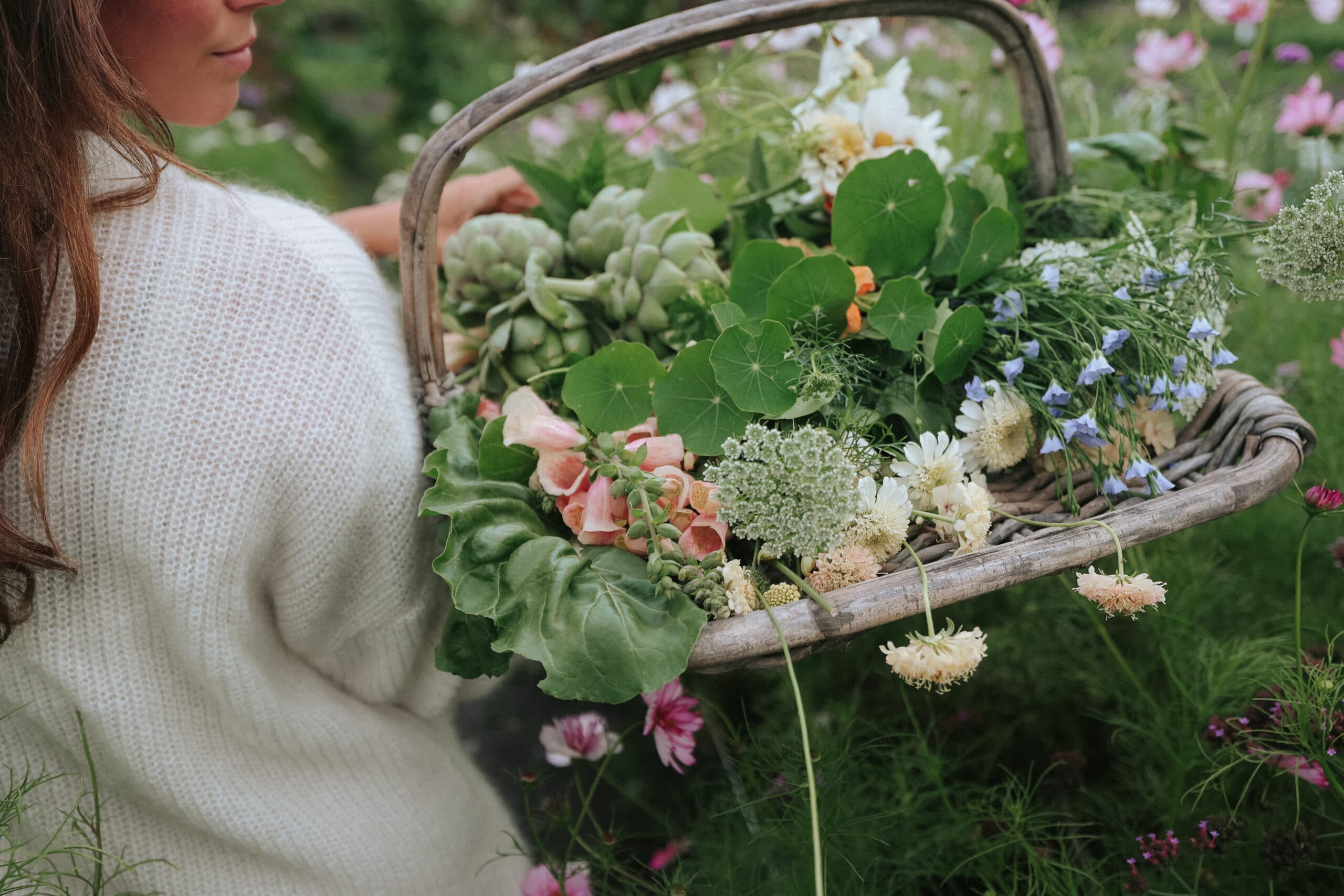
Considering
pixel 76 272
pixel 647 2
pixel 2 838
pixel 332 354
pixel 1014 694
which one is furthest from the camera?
pixel 647 2

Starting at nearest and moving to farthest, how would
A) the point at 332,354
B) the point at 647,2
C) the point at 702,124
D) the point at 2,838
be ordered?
1. the point at 332,354
2. the point at 2,838
3. the point at 702,124
4. the point at 647,2

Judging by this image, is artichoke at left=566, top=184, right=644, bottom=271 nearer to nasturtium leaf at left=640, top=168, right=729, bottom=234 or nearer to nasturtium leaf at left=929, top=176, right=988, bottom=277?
nasturtium leaf at left=640, top=168, right=729, bottom=234

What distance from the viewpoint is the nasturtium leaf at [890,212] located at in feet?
2.30

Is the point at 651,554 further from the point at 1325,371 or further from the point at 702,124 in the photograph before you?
the point at 702,124

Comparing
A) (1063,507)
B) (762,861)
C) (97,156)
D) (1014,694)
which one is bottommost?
(1014,694)

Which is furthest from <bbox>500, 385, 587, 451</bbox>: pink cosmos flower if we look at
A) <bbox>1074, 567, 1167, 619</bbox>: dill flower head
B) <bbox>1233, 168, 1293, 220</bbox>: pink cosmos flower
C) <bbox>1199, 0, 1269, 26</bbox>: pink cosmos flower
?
<bbox>1199, 0, 1269, 26</bbox>: pink cosmos flower

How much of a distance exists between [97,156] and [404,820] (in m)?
0.59

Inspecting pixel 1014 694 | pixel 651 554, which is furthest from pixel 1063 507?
pixel 1014 694

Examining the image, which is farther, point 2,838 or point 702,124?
point 702,124

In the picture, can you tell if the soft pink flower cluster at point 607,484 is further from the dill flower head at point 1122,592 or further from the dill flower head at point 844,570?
the dill flower head at point 1122,592

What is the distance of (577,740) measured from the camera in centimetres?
85

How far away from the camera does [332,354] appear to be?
62 cm

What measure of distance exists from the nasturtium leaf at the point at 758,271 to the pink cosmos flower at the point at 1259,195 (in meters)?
0.56

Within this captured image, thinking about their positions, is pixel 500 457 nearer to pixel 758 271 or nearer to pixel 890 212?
pixel 758 271
